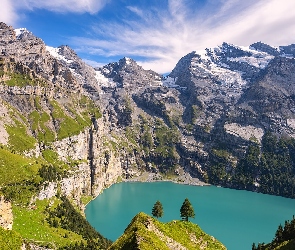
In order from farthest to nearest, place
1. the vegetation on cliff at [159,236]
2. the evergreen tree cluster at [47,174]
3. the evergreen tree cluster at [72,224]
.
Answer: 1. the evergreen tree cluster at [47,174]
2. the evergreen tree cluster at [72,224]
3. the vegetation on cliff at [159,236]

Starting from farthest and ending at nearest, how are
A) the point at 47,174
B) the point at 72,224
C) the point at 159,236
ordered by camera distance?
the point at 47,174 → the point at 72,224 → the point at 159,236

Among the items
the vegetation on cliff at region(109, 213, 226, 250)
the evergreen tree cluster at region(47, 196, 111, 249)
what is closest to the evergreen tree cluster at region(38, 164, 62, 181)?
the evergreen tree cluster at region(47, 196, 111, 249)

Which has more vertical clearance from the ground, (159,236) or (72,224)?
(159,236)

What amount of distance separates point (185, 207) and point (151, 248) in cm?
4176

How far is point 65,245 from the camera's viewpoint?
104m

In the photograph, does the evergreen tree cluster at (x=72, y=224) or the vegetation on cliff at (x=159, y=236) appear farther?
the evergreen tree cluster at (x=72, y=224)

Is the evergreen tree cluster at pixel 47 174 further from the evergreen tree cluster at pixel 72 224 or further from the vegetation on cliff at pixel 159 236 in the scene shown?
the vegetation on cliff at pixel 159 236

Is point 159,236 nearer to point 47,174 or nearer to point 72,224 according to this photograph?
point 72,224

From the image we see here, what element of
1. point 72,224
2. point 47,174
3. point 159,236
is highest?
point 159,236

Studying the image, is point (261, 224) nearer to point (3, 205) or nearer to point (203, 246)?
→ point (203, 246)

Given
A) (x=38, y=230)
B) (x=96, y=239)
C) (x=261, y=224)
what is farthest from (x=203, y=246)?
(x=261, y=224)

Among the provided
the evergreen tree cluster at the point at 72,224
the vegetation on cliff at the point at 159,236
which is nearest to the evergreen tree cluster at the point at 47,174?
the evergreen tree cluster at the point at 72,224

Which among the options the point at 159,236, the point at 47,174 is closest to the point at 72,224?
the point at 47,174

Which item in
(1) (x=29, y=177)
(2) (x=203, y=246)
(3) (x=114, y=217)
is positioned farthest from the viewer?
(3) (x=114, y=217)
